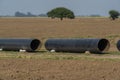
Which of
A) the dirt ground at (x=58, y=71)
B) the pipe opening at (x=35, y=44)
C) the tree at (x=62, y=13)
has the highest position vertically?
the dirt ground at (x=58, y=71)

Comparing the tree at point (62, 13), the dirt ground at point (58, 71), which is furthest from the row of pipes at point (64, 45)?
the tree at point (62, 13)

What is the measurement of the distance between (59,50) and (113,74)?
1332 cm

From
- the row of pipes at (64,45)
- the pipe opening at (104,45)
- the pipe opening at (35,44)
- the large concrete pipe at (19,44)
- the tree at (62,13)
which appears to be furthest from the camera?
the tree at (62,13)

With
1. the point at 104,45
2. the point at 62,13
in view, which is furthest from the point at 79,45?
the point at 62,13

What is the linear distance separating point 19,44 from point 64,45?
3781 millimetres

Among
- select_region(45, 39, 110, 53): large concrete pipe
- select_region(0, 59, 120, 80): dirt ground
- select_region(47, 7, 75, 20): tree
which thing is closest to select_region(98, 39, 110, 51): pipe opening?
select_region(45, 39, 110, 53): large concrete pipe

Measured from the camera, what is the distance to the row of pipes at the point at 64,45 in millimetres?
26656

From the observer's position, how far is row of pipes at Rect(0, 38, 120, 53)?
26.7 m

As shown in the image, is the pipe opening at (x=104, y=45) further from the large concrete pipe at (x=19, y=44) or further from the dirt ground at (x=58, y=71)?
the dirt ground at (x=58, y=71)

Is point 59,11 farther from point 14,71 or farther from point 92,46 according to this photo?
point 14,71

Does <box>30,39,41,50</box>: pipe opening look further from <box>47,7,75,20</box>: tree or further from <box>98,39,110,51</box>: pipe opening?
<box>47,7,75,20</box>: tree

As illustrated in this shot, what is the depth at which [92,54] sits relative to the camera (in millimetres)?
25906

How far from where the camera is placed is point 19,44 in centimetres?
2975

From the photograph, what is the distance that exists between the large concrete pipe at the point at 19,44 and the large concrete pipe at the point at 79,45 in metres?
1.39
